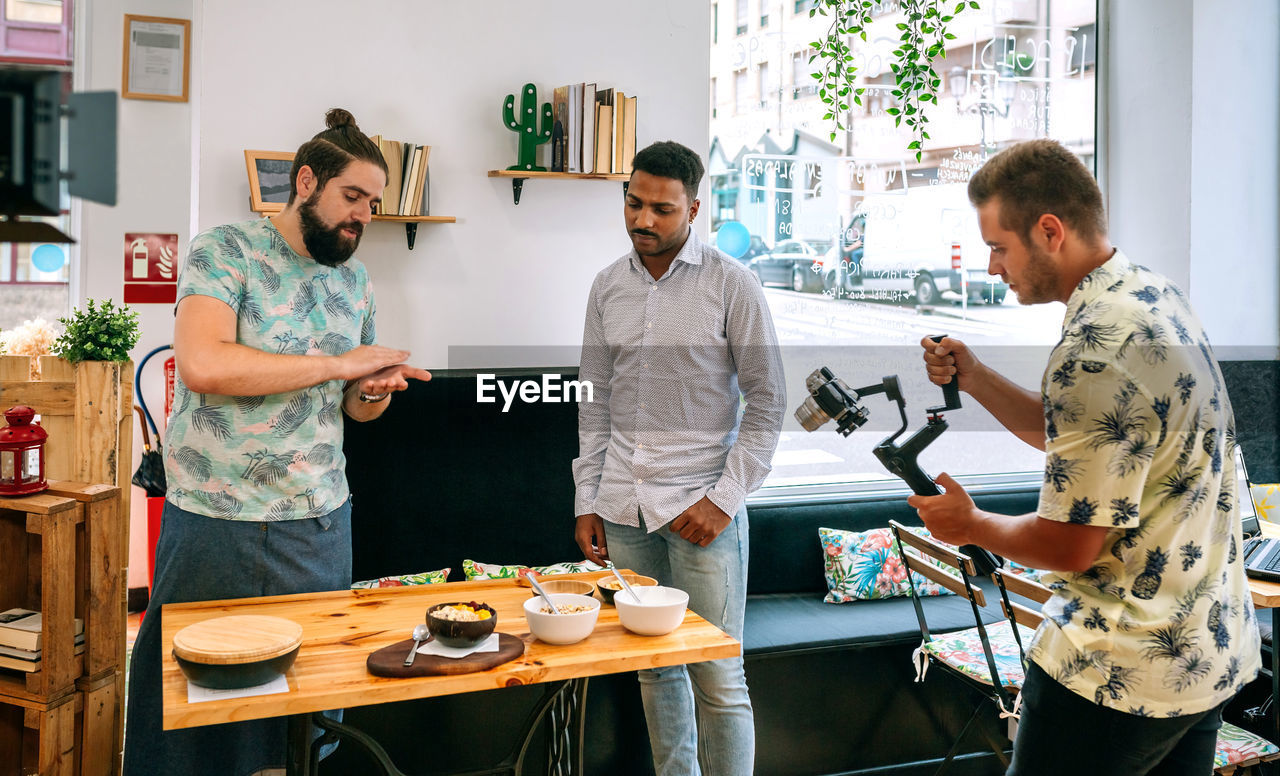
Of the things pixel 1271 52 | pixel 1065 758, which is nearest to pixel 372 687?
pixel 1065 758

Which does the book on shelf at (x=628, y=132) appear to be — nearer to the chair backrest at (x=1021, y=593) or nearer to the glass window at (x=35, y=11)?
the chair backrest at (x=1021, y=593)

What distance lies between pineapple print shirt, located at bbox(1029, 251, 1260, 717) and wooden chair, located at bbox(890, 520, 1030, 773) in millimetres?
757

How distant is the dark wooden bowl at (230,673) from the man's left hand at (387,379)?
69 centimetres

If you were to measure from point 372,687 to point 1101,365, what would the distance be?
1186 millimetres

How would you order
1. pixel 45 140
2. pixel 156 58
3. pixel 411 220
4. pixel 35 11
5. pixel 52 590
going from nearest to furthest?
pixel 45 140 < pixel 52 590 < pixel 411 220 < pixel 156 58 < pixel 35 11

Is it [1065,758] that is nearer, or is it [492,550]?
[1065,758]

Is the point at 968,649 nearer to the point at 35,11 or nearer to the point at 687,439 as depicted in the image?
the point at 687,439

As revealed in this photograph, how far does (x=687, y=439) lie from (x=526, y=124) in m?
1.42

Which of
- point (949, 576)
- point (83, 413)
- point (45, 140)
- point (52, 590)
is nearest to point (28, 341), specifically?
point (83, 413)

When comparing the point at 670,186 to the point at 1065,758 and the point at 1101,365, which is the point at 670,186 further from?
the point at 1065,758

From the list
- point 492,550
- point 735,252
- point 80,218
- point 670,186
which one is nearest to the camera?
point 670,186

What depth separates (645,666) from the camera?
1.62 metres

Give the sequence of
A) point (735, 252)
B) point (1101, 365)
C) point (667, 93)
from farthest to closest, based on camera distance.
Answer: point (735, 252) < point (667, 93) < point (1101, 365)

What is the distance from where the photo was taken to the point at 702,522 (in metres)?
2.26
